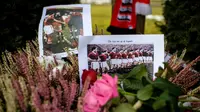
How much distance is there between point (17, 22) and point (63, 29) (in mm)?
761

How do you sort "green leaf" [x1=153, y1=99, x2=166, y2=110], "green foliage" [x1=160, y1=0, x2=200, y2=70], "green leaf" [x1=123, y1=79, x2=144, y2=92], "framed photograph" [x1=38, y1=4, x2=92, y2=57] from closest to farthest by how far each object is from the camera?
"green leaf" [x1=153, y1=99, x2=166, y2=110], "green leaf" [x1=123, y1=79, x2=144, y2=92], "framed photograph" [x1=38, y1=4, x2=92, y2=57], "green foliage" [x1=160, y1=0, x2=200, y2=70]

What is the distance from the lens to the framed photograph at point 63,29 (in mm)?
1548

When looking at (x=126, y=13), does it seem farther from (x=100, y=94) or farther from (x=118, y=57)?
(x=100, y=94)

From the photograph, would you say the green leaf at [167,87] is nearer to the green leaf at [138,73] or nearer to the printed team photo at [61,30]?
the green leaf at [138,73]

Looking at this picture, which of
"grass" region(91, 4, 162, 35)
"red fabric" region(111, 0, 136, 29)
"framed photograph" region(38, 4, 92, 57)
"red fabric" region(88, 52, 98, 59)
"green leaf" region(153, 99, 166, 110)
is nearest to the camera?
"green leaf" region(153, 99, 166, 110)

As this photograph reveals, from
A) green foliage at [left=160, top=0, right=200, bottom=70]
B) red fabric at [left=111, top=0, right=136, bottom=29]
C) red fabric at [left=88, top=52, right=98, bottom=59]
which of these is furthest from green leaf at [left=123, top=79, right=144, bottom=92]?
red fabric at [left=111, top=0, right=136, bottom=29]

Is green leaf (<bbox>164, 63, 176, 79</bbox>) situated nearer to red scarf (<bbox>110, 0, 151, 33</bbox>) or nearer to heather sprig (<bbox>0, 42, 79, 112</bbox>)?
heather sprig (<bbox>0, 42, 79, 112</bbox>)

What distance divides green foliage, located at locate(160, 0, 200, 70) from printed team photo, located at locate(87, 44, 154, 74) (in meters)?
2.29

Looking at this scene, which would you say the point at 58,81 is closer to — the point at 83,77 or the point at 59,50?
the point at 83,77

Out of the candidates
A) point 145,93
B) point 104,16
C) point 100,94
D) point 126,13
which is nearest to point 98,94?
point 100,94

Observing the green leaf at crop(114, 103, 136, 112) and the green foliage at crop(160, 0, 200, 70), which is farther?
the green foliage at crop(160, 0, 200, 70)

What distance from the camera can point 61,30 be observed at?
5.12 ft

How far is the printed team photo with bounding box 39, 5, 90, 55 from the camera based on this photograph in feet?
5.08

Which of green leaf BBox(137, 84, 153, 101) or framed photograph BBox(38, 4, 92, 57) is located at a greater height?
framed photograph BBox(38, 4, 92, 57)
